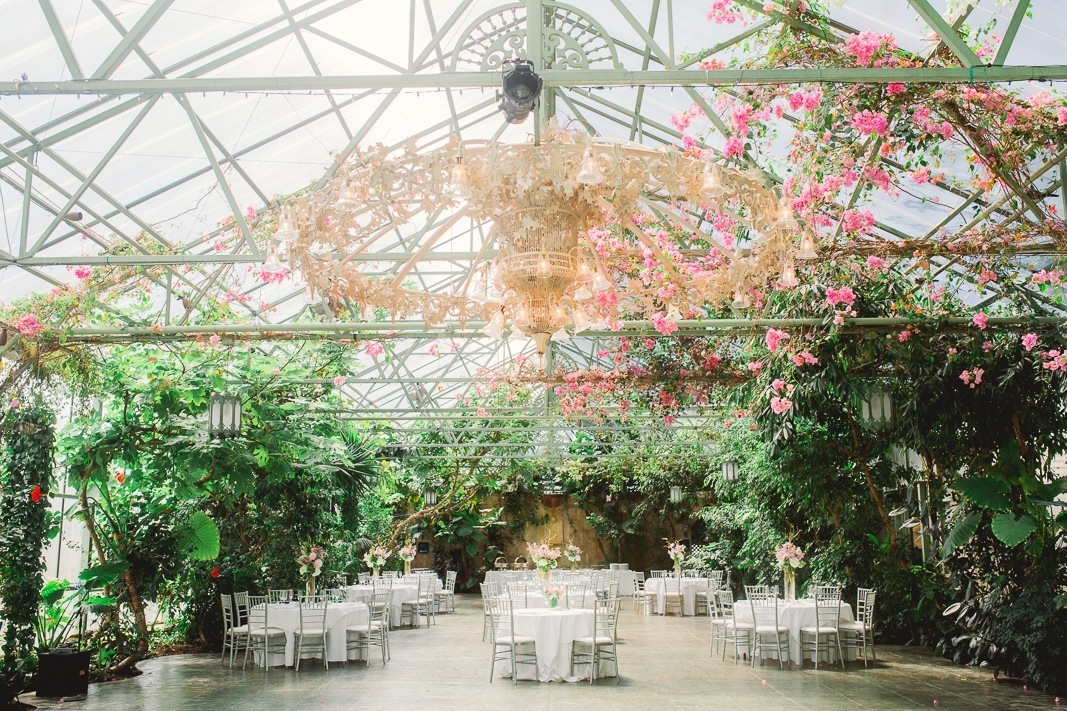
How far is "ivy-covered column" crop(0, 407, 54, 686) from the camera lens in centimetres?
776

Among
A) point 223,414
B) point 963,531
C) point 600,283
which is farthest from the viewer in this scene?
point 963,531

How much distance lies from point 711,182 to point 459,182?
1188 mm

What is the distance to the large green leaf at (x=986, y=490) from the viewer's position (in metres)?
8.35

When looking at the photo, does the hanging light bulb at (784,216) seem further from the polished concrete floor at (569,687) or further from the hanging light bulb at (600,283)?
the polished concrete floor at (569,687)

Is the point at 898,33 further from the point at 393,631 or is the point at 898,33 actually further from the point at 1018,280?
the point at 393,631

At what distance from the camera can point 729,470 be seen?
1384cm

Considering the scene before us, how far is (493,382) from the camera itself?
11.8 m

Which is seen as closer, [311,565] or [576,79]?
[576,79]

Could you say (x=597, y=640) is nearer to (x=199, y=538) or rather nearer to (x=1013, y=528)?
(x=1013, y=528)

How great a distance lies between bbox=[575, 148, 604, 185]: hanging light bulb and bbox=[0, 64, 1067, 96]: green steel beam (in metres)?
0.50

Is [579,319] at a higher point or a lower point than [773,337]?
lower

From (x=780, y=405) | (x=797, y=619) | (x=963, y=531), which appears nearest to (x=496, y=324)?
(x=780, y=405)

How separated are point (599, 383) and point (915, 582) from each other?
4887 mm

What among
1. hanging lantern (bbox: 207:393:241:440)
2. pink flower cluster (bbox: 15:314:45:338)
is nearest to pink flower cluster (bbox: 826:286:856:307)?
hanging lantern (bbox: 207:393:241:440)
